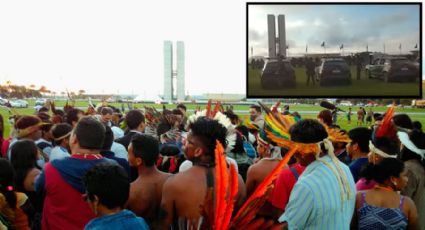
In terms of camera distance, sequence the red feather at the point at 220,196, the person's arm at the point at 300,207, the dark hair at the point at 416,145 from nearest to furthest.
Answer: the red feather at the point at 220,196, the person's arm at the point at 300,207, the dark hair at the point at 416,145

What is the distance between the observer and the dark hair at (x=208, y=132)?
12.1ft

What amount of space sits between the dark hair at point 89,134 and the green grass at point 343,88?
33.7 feet

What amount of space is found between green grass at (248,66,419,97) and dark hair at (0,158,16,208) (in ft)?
33.8

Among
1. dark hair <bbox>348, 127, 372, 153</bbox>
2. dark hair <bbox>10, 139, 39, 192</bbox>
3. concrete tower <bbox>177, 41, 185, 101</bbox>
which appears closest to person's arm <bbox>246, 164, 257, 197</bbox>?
dark hair <bbox>348, 127, 372, 153</bbox>

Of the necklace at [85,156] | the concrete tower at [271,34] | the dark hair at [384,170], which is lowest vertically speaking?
the dark hair at [384,170]

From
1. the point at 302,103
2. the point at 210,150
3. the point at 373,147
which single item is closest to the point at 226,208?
the point at 210,150

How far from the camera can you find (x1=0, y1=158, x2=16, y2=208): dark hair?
157 inches

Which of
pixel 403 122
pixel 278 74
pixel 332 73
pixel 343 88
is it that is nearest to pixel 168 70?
pixel 332 73

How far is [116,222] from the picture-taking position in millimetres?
2879

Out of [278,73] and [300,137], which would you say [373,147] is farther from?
[278,73]

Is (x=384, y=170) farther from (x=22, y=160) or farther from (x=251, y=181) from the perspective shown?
(x=22, y=160)

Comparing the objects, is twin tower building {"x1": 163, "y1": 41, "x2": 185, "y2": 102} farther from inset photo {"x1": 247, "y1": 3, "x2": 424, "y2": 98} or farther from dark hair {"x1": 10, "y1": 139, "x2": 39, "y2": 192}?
dark hair {"x1": 10, "y1": 139, "x2": 39, "y2": 192}

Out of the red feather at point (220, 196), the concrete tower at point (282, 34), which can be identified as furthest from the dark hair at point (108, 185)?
the concrete tower at point (282, 34)

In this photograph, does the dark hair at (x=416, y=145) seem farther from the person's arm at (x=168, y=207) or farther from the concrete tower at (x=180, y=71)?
the concrete tower at (x=180, y=71)
